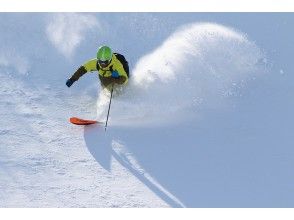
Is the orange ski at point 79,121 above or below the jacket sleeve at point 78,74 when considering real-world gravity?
below

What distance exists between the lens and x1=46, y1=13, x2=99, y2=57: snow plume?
12828 mm

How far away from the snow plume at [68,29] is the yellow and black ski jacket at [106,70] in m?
1.63

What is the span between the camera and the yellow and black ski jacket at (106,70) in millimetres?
10883

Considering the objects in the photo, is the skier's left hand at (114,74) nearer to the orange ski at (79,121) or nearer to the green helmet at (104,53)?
the green helmet at (104,53)

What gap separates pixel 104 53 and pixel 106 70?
0.46m

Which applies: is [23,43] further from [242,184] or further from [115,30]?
[242,184]

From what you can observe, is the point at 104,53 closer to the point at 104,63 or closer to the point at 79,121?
the point at 104,63

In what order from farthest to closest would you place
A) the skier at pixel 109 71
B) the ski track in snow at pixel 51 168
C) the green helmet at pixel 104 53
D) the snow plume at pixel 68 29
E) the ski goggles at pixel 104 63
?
the snow plume at pixel 68 29 → the skier at pixel 109 71 → the ski goggles at pixel 104 63 → the green helmet at pixel 104 53 → the ski track in snow at pixel 51 168

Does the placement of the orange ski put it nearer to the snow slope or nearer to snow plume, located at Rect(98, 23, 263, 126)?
the snow slope

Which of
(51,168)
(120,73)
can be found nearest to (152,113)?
(120,73)

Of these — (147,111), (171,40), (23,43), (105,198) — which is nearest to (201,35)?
(171,40)

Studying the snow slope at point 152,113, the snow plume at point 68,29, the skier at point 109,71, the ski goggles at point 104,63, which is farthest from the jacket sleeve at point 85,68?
the snow plume at point 68,29

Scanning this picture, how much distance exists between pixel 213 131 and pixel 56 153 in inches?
97.0

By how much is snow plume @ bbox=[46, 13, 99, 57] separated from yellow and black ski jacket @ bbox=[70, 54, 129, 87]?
5.35 feet
